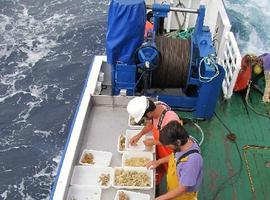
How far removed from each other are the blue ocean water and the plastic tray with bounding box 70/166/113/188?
4.26m

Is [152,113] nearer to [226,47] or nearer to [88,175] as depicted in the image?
[88,175]

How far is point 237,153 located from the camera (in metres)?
5.21

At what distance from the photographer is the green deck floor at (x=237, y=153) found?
184 inches

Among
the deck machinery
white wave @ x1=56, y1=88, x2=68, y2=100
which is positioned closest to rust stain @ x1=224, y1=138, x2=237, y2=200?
the deck machinery

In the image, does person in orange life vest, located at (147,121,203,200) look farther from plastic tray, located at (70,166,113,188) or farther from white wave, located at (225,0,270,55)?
white wave, located at (225,0,270,55)

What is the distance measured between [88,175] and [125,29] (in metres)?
2.02

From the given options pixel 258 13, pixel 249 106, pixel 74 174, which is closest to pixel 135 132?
pixel 74 174

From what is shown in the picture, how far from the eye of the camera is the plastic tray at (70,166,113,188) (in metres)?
3.58

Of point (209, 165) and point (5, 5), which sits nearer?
point (209, 165)

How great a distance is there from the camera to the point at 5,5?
543 inches

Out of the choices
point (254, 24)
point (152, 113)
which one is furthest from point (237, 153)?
point (254, 24)

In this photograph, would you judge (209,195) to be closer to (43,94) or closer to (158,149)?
(158,149)

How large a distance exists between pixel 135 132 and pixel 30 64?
7854 millimetres

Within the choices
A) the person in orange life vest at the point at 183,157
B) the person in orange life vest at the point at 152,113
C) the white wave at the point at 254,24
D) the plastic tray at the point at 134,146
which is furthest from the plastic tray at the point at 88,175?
the white wave at the point at 254,24
